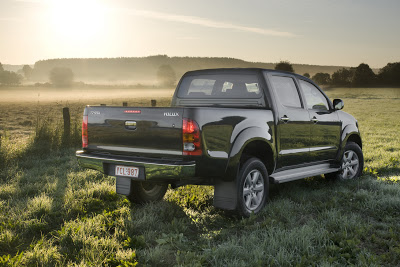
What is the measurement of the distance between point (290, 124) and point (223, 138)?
1601mm


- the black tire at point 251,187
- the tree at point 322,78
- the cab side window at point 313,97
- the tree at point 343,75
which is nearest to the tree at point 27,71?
the tree at point 322,78

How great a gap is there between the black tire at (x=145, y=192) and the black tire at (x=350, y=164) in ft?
10.5

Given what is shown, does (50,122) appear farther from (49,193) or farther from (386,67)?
(386,67)

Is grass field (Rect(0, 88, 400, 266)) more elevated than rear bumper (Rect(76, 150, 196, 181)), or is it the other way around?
rear bumper (Rect(76, 150, 196, 181))

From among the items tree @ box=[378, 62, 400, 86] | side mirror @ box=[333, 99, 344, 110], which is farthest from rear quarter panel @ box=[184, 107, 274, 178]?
tree @ box=[378, 62, 400, 86]

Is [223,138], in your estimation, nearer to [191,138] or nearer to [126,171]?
[191,138]

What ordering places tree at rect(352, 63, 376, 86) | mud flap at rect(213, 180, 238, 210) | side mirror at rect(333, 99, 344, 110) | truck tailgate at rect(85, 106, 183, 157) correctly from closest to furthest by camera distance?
truck tailgate at rect(85, 106, 183, 157) → mud flap at rect(213, 180, 238, 210) → side mirror at rect(333, 99, 344, 110) → tree at rect(352, 63, 376, 86)

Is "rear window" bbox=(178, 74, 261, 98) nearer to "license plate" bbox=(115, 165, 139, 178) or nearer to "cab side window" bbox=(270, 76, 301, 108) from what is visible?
"cab side window" bbox=(270, 76, 301, 108)

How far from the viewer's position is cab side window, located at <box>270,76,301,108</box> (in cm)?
611

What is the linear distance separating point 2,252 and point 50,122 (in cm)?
755

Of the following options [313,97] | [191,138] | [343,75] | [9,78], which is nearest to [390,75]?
[343,75]

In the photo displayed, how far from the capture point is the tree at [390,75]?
3278 inches

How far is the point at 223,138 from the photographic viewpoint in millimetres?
4883

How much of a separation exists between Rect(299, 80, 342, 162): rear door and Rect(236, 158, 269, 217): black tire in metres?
1.44
